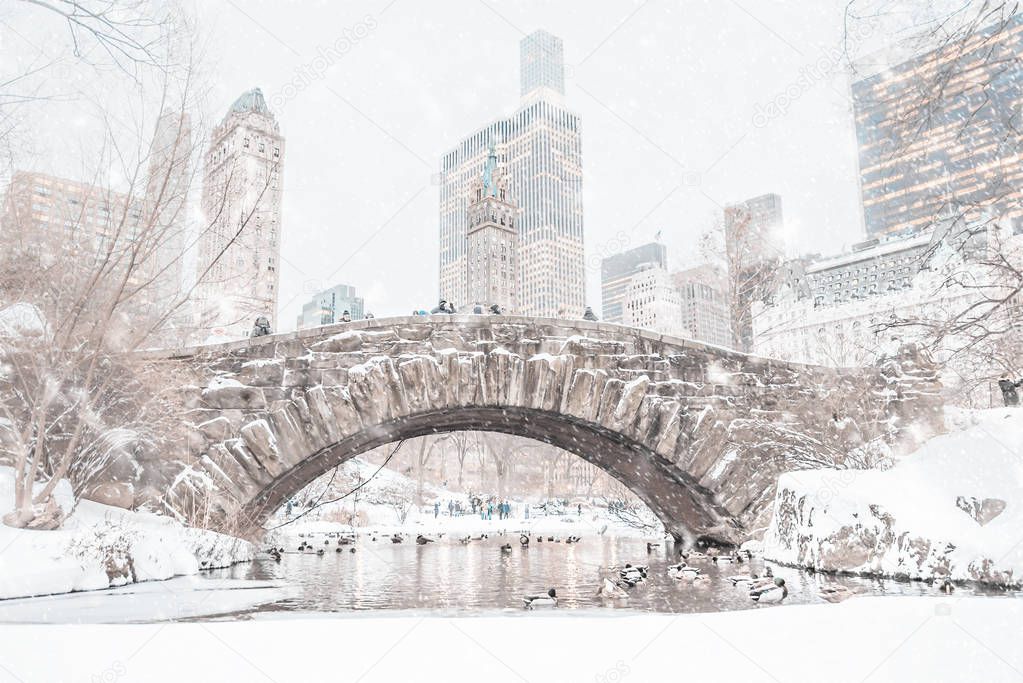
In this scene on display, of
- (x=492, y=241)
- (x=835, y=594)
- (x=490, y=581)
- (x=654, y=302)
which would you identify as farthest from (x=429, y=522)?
(x=492, y=241)

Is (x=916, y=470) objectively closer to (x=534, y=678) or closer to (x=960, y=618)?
(x=960, y=618)

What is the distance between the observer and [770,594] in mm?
8055

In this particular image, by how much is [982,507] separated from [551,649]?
705 cm

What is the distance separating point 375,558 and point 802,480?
8.63m

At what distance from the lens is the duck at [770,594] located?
312 inches

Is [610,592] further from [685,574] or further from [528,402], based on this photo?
[528,402]

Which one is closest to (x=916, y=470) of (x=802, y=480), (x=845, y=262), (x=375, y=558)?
(x=802, y=480)

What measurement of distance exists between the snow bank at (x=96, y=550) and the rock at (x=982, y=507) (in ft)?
34.9

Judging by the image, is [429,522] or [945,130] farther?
[429,522]

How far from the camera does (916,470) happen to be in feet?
33.1

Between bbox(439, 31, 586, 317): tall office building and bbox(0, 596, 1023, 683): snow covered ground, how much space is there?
416ft

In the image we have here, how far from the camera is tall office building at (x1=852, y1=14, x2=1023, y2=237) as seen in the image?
5332 mm

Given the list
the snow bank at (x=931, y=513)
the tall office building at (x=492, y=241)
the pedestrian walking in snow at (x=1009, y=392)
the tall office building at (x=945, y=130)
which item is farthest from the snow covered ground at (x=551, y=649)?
the tall office building at (x=492, y=241)

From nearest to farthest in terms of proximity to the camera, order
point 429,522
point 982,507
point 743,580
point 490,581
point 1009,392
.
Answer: point 982,507, point 743,580, point 490,581, point 1009,392, point 429,522
